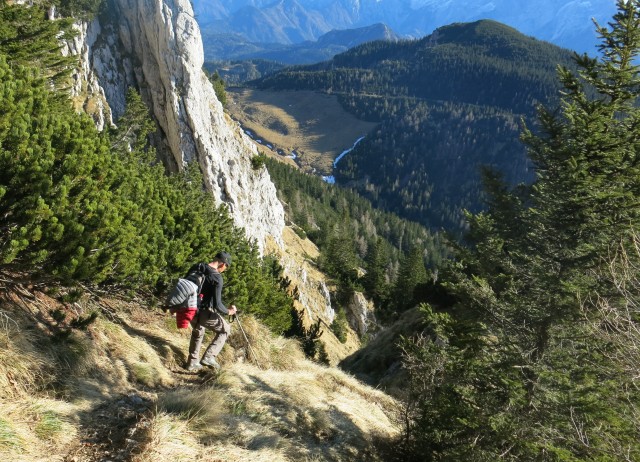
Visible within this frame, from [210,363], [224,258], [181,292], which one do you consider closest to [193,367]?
[210,363]

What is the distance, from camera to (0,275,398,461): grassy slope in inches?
195

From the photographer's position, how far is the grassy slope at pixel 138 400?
16.3ft

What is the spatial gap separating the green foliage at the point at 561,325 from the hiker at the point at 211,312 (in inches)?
166

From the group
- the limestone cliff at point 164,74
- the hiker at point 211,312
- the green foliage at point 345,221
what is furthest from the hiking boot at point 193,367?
the green foliage at point 345,221

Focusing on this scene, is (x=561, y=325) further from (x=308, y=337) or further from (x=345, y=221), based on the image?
(x=345, y=221)

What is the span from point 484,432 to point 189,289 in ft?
20.2

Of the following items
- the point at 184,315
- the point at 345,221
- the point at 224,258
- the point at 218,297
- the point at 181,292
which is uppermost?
the point at 224,258

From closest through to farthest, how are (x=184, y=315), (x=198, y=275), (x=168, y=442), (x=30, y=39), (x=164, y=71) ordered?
(x=168, y=442) → (x=184, y=315) → (x=198, y=275) → (x=30, y=39) → (x=164, y=71)

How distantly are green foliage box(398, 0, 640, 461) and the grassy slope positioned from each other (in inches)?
77.6

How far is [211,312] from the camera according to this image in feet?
27.3

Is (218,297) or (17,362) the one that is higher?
(218,297)

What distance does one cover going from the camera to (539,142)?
10.5 m

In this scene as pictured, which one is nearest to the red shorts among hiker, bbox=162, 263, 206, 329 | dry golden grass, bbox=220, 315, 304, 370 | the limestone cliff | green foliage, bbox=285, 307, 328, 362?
hiker, bbox=162, 263, 206, 329

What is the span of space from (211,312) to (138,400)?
219 centimetres
